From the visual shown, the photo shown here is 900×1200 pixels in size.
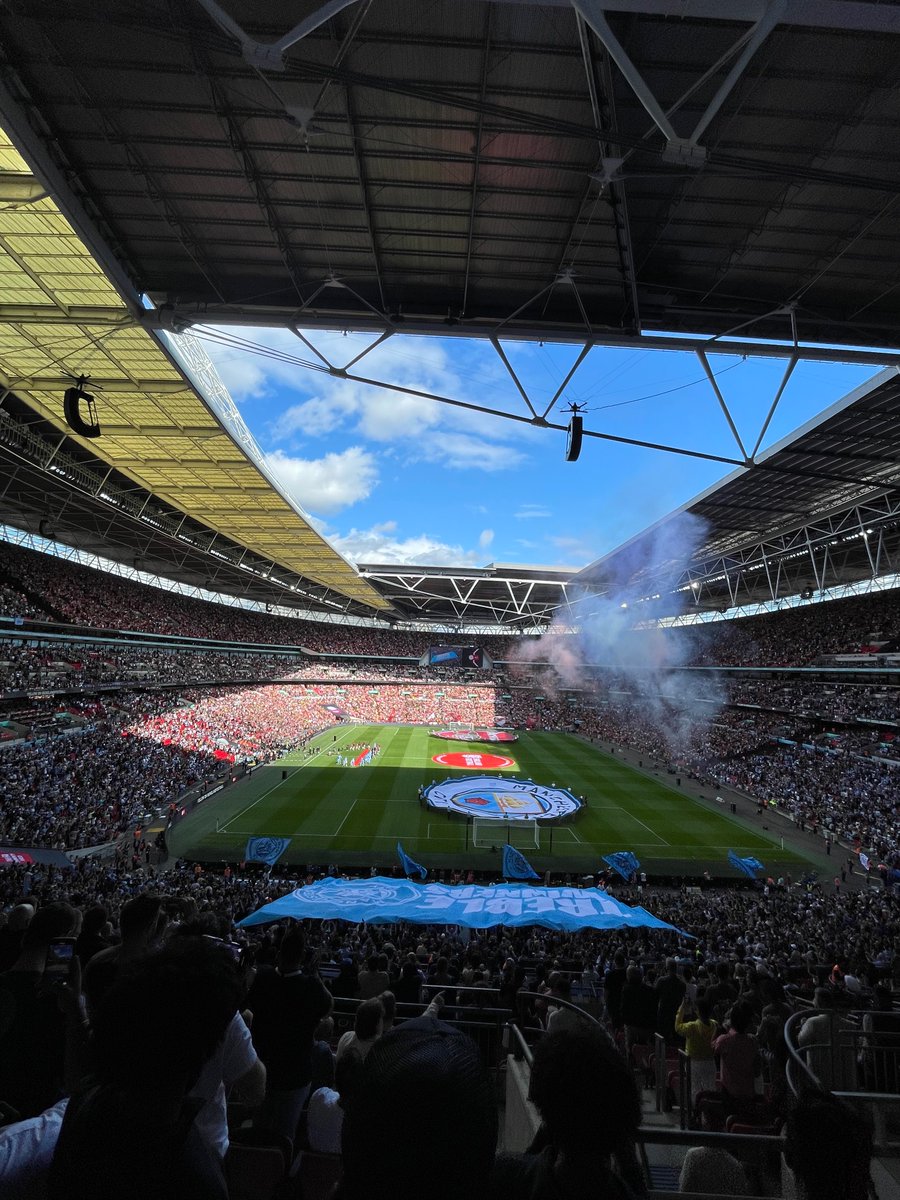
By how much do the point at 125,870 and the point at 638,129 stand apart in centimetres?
2091

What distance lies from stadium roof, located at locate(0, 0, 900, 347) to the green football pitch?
1840 centimetres

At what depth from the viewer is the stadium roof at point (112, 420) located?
10281 mm

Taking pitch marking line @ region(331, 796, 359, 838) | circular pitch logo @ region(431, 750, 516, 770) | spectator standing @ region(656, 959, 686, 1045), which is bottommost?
pitch marking line @ region(331, 796, 359, 838)

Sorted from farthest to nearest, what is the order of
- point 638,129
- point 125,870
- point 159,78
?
point 125,870 < point 638,129 < point 159,78

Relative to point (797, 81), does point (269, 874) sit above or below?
below

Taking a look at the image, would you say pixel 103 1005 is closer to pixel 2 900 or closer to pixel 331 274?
pixel 331 274

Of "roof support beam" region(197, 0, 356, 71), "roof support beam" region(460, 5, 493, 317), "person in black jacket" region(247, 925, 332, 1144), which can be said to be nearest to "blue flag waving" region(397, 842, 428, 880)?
"roof support beam" region(460, 5, 493, 317)

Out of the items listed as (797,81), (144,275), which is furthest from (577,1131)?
(144,275)

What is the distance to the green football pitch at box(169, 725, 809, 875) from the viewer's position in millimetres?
22609

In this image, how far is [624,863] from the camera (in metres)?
21.0

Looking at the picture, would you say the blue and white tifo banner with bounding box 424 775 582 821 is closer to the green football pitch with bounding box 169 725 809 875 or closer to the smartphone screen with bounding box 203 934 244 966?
the green football pitch with bounding box 169 725 809 875

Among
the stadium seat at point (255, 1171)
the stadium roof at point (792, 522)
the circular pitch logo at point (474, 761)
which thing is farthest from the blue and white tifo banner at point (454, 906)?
the circular pitch logo at point (474, 761)

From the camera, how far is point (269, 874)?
65.4 feet

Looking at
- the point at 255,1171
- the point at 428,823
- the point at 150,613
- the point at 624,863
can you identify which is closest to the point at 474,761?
the point at 428,823
